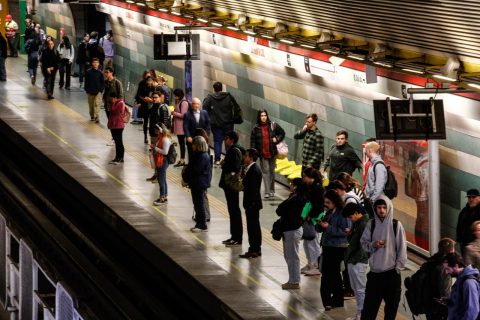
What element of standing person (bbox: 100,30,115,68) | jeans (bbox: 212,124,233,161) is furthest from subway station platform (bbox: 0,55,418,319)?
standing person (bbox: 100,30,115,68)

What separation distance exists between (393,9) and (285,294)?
335cm

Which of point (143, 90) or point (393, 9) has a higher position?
point (393, 9)

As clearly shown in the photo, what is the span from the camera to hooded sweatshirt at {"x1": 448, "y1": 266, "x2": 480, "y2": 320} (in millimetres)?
11055

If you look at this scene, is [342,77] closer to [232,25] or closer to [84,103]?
[232,25]

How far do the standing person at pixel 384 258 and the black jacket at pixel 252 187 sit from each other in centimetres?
318

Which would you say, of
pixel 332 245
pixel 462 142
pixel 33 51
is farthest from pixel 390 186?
pixel 33 51

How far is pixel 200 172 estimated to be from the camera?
17219mm

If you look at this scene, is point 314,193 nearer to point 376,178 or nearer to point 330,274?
point 330,274

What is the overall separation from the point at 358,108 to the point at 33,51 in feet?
54.1

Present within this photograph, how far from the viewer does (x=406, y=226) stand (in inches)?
676

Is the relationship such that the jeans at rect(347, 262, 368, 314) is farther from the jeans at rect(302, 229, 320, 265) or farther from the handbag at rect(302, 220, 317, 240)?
the jeans at rect(302, 229, 320, 265)

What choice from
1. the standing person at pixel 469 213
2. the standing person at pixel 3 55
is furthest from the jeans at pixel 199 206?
the standing person at pixel 3 55

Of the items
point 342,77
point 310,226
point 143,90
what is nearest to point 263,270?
point 310,226

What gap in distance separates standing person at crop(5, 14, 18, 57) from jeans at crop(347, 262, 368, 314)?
24012 millimetres
